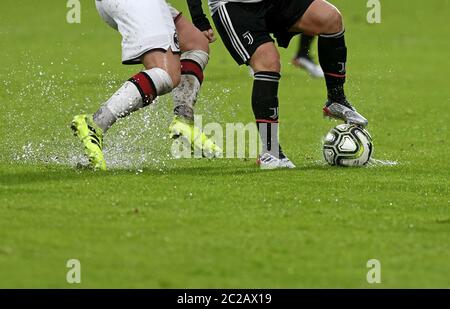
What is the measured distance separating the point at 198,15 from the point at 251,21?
1.84 ft

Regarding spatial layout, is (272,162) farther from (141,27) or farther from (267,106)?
(141,27)

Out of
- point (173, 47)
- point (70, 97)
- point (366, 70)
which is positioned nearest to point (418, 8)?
point (366, 70)

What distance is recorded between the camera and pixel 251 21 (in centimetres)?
941

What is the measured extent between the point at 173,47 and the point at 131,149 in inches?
63.6

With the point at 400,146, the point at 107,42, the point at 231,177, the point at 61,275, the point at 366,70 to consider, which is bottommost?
the point at 61,275

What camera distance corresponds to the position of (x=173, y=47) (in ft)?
30.6

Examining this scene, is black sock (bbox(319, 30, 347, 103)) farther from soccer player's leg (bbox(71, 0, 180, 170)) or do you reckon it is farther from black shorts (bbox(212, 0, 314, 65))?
soccer player's leg (bbox(71, 0, 180, 170))

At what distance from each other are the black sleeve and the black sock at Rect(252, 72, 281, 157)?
72cm

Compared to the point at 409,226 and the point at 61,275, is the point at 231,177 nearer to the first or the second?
the point at 409,226

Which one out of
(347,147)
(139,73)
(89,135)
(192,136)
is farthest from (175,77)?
(347,147)

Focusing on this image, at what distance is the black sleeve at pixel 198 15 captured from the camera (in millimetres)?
9688

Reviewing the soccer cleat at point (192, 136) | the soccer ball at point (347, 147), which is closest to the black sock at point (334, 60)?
the soccer ball at point (347, 147)

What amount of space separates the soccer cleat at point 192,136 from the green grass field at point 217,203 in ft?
0.59

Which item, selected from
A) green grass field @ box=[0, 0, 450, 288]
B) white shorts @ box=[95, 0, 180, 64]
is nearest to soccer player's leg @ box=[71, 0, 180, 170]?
white shorts @ box=[95, 0, 180, 64]
